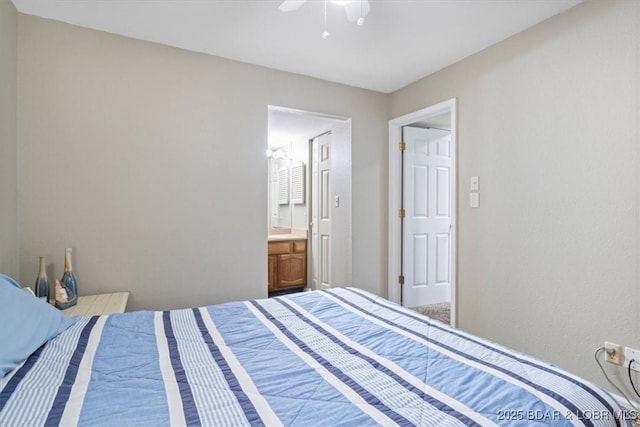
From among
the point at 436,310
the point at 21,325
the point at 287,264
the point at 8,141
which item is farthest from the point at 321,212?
the point at 21,325

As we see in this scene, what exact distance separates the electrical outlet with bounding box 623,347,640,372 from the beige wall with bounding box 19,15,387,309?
2.43 m

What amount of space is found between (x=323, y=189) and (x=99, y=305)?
285 centimetres

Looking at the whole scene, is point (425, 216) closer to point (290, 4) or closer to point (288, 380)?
point (290, 4)

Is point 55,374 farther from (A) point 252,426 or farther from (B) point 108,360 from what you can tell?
(A) point 252,426

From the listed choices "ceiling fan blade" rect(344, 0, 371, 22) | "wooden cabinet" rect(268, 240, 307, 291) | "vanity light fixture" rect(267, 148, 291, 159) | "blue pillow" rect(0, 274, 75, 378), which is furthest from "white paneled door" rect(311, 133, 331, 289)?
"blue pillow" rect(0, 274, 75, 378)

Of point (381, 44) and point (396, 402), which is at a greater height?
point (381, 44)

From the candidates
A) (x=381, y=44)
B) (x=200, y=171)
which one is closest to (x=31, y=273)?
(x=200, y=171)

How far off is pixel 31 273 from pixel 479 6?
3293 mm

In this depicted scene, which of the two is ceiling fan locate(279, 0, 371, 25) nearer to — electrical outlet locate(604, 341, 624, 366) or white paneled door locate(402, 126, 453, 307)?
white paneled door locate(402, 126, 453, 307)

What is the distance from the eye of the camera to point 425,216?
3805 mm

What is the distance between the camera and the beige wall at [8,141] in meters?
1.88

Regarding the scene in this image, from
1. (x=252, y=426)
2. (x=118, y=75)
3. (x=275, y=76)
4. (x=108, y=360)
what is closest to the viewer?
(x=252, y=426)

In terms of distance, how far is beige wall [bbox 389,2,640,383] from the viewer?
187 cm

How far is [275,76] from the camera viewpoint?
2.99 metres
